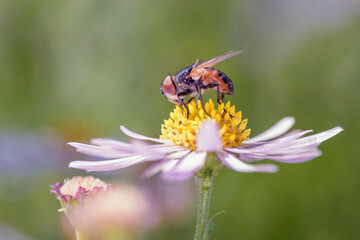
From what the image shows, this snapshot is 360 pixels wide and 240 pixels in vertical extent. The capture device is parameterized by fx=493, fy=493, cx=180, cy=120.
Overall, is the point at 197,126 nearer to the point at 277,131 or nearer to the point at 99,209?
the point at 277,131

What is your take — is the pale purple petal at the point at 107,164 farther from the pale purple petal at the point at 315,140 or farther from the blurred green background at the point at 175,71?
the blurred green background at the point at 175,71

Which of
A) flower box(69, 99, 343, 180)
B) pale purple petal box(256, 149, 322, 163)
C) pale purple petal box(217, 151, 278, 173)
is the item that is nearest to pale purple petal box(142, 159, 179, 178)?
flower box(69, 99, 343, 180)

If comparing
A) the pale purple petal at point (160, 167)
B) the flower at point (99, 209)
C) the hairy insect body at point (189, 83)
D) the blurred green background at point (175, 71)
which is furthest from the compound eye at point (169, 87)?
the blurred green background at point (175, 71)

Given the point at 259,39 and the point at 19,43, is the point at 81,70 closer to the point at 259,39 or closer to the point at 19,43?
the point at 19,43

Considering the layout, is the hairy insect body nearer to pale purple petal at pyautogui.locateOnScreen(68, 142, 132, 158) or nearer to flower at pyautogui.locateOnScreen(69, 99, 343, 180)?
flower at pyautogui.locateOnScreen(69, 99, 343, 180)

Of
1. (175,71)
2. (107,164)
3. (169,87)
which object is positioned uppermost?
(175,71)

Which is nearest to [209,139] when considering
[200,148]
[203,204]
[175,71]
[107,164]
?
[200,148]
